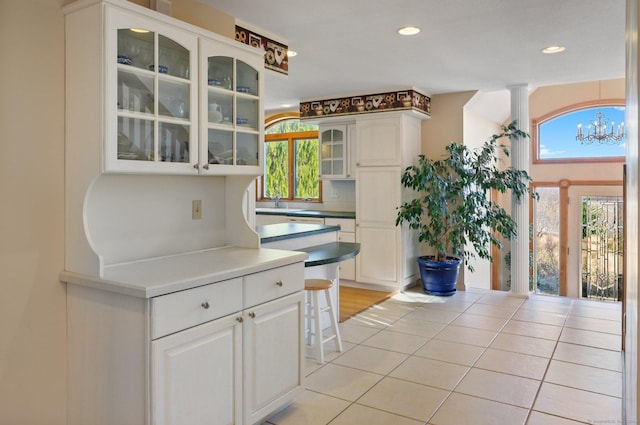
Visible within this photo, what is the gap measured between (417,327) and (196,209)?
2.39 m

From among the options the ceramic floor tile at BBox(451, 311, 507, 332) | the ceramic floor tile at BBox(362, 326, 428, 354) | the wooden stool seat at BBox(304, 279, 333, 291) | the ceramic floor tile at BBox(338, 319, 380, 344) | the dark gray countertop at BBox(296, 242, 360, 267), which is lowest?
the ceramic floor tile at BBox(362, 326, 428, 354)

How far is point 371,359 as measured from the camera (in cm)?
338

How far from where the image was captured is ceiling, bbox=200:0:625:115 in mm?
2957

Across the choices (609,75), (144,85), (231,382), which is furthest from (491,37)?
(231,382)

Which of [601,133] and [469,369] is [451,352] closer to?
[469,369]

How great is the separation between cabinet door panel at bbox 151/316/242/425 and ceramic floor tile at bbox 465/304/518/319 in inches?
123

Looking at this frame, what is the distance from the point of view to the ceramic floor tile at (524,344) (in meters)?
3.55

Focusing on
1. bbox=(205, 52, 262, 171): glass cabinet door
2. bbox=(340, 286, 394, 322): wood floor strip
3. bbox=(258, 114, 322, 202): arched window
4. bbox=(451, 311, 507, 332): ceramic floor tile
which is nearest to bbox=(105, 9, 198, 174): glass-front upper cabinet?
bbox=(205, 52, 262, 171): glass cabinet door

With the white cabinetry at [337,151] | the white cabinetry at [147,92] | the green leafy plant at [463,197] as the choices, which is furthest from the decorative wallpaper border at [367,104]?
the white cabinetry at [147,92]

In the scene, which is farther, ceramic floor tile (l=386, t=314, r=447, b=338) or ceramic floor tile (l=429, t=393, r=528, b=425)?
ceramic floor tile (l=386, t=314, r=447, b=338)

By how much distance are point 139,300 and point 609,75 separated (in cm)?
489

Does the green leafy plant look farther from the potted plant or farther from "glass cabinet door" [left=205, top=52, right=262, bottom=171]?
"glass cabinet door" [left=205, top=52, right=262, bottom=171]

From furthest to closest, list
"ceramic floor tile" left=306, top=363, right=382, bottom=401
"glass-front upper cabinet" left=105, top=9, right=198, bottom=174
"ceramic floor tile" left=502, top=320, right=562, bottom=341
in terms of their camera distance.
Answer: "ceramic floor tile" left=502, top=320, right=562, bottom=341 < "ceramic floor tile" left=306, top=363, right=382, bottom=401 < "glass-front upper cabinet" left=105, top=9, right=198, bottom=174

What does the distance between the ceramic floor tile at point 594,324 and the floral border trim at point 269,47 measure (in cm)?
341
